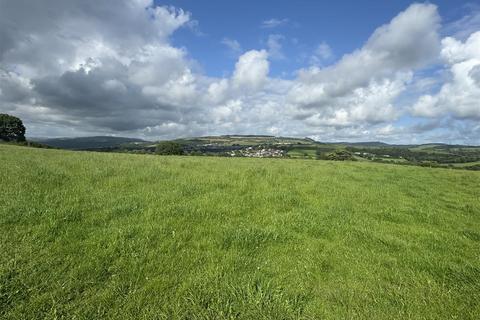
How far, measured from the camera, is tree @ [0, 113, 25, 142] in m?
84.3

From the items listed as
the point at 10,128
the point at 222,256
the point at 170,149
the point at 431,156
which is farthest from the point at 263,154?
the point at 222,256

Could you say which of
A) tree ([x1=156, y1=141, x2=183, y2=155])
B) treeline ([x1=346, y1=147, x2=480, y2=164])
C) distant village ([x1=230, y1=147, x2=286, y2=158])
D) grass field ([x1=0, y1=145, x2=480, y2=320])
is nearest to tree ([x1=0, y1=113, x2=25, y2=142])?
tree ([x1=156, y1=141, x2=183, y2=155])

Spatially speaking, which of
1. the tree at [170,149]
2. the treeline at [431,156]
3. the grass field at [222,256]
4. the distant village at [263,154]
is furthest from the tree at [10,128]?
the treeline at [431,156]

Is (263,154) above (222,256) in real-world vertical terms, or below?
below

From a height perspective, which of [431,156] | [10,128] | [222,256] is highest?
[10,128]

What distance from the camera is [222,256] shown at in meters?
5.89

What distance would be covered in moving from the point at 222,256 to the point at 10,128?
10601cm

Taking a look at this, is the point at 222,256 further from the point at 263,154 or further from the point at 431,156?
the point at 431,156

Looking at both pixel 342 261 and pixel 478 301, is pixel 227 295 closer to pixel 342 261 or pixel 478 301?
pixel 342 261

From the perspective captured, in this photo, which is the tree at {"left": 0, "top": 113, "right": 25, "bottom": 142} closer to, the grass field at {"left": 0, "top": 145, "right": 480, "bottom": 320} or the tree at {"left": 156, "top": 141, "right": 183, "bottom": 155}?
the tree at {"left": 156, "top": 141, "right": 183, "bottom": 155}

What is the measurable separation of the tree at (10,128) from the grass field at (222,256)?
317ft

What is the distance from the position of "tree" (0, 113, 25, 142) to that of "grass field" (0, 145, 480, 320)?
9650 centimetres

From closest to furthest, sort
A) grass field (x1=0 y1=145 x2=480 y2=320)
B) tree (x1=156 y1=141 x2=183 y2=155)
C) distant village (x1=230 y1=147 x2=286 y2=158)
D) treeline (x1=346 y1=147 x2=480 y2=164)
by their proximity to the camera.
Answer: grass field (x1=0 y1=145 x2=480 y2=320) → tree (x1=156 y1=141 x2=183 y2=155) → distant village (x1=230 y1=147 x2=286 y2=158) → treeline (x1=346 y1=147 x2=480 y2=164)

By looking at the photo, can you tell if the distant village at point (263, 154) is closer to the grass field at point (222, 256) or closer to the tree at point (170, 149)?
the tree at point (170, 149)
